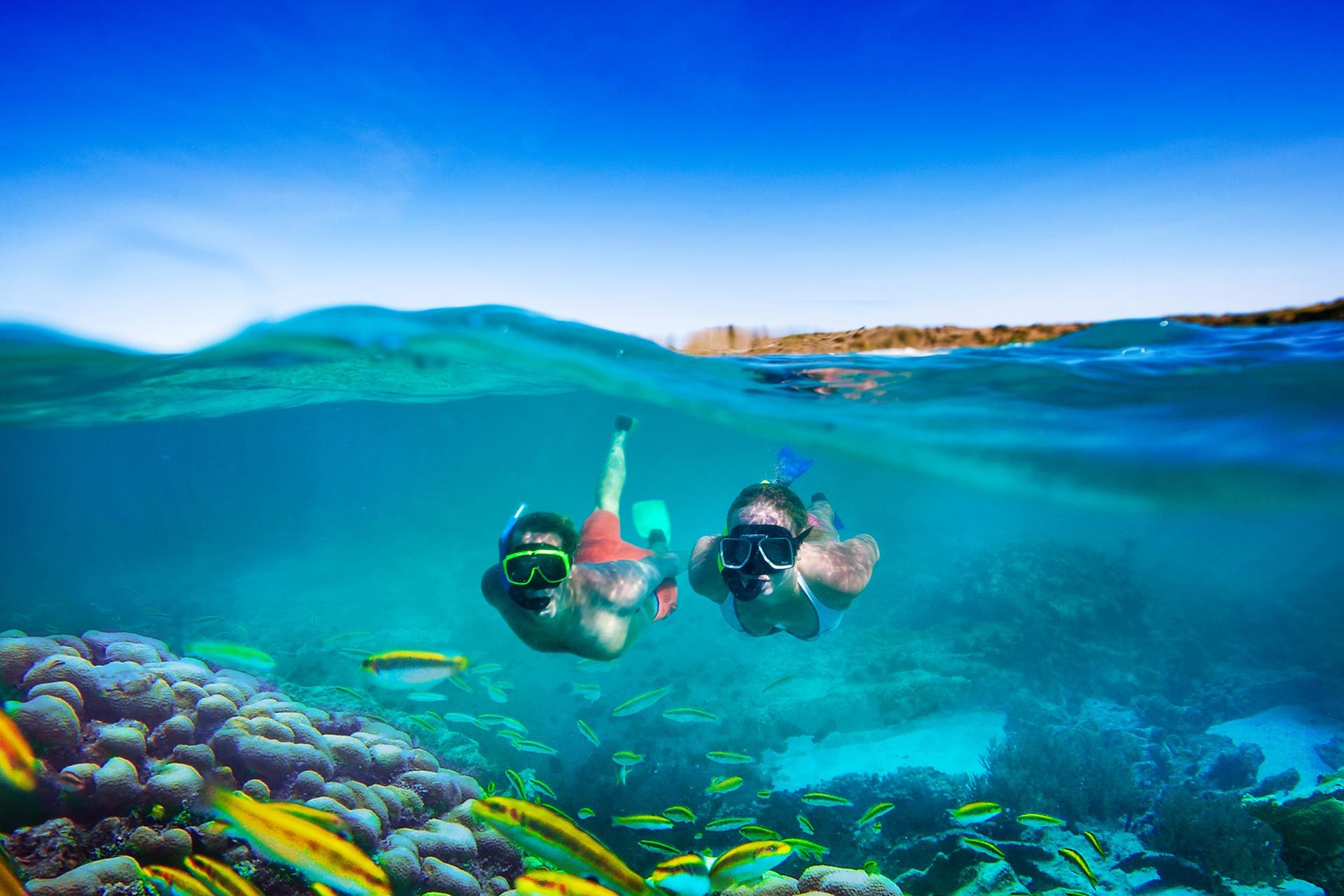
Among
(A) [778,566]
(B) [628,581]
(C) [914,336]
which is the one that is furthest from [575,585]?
(C) [914,336]

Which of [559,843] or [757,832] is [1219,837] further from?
[559,843]

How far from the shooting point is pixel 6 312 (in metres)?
8.25

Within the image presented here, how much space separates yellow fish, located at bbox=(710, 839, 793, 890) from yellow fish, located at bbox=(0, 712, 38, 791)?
5.08 metres

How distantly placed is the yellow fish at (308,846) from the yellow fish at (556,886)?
968 millimetres

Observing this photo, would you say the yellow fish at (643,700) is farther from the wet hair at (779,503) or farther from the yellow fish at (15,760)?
the yellow fish at (15,760)

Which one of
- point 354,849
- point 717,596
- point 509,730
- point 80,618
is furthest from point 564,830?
point 80,618

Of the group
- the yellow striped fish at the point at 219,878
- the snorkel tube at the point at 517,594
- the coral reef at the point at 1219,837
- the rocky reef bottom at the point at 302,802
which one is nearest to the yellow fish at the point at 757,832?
the rocky reef bottom at the point at 302,802

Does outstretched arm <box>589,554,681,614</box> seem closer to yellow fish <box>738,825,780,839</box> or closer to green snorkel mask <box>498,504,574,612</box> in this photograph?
green snorkel mask <box>498,504,574,612</box>

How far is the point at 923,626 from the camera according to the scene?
55.4 ft

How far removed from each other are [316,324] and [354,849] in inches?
354

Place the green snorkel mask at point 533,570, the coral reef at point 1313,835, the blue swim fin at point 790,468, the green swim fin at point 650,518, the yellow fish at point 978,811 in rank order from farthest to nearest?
the blue swim fin at point 790,468
the green swim fin at point 650,518
the coral reef at point 1313,835
the yellow fish at point 978,811
the green snorkel mask at point 533,570

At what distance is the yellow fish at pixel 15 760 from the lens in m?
3.96

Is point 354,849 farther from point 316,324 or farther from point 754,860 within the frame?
point 316,324

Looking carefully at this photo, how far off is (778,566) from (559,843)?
8.16 ft
